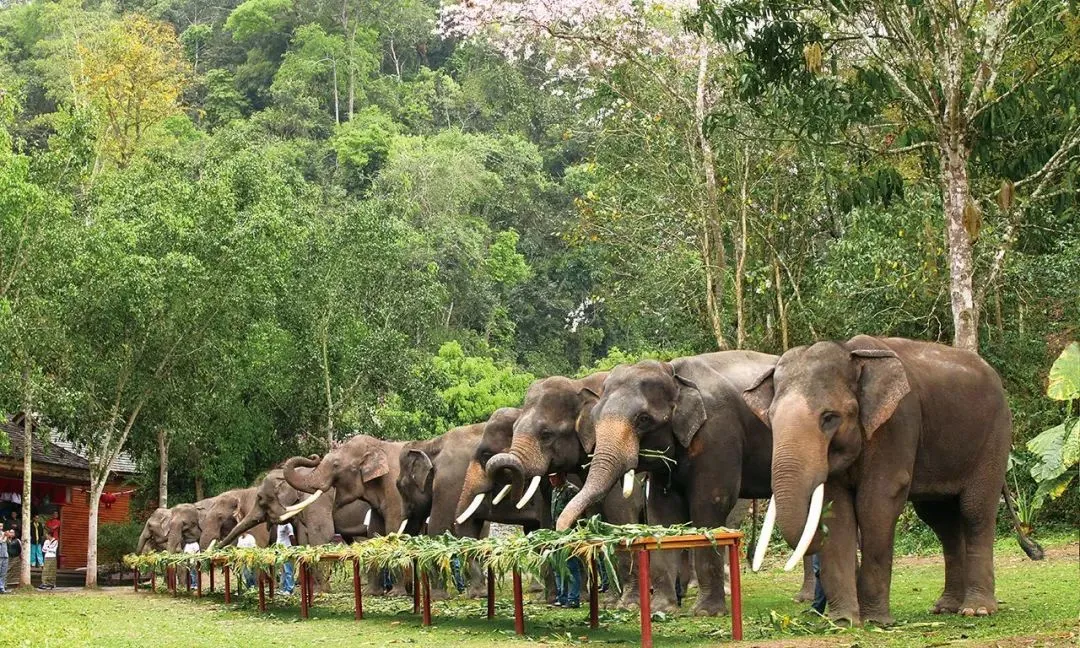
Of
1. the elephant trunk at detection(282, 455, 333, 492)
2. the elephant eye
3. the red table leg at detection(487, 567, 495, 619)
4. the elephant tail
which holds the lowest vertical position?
the red table leg at detection(487, 567, 495, 619)

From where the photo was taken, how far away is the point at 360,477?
23.0m

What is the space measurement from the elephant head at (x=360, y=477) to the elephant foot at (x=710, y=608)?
29.6ft

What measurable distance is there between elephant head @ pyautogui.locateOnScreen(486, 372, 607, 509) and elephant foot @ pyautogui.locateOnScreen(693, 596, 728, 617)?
2.31 meters

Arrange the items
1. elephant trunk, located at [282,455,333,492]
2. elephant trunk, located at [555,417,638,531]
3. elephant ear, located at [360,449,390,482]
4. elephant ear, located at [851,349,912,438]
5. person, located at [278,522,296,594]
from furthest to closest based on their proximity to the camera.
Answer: person, located at [278,522,296,594]
elephant trunk, located at [282,455,333,492]
elephant ear, located at [360,449,390,482]
elephant trunk, located at [555,417,638,531]
elephant ear, located at [851,349,912,438]

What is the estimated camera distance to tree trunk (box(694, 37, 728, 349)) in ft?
93.7

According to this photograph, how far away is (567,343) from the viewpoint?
6291 cm

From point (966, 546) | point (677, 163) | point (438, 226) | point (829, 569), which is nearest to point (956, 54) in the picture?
point (966, 546)

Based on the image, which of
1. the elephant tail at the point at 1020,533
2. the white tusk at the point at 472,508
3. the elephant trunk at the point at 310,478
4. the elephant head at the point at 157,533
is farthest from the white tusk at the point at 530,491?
the elephant head at the point at 157,533

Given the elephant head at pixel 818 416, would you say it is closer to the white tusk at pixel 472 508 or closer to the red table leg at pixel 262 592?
the white tusk at pixel 472 508

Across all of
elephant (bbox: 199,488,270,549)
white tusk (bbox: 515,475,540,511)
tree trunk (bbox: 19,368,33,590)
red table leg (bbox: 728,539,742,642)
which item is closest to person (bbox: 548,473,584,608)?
white tusk (bbox: 515,475,540,511)

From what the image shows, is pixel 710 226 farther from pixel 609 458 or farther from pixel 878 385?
pixel 878 385

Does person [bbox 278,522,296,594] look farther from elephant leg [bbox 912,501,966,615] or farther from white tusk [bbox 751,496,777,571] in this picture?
white tusk [bbox 751,496,777,571]

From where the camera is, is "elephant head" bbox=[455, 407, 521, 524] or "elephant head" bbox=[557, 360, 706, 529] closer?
"elephant head" bbox=[557, 360, 706, 529]

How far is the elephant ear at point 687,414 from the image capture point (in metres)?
14.5
